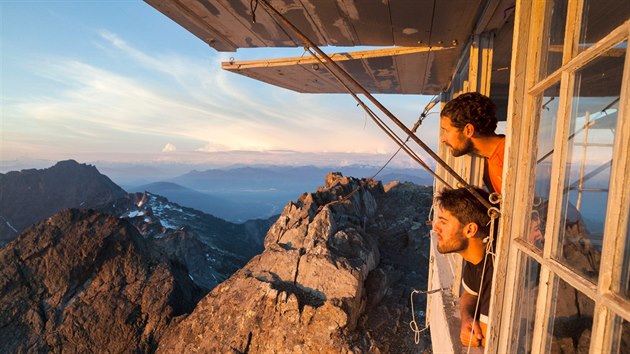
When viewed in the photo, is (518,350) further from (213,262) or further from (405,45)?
(213,262)

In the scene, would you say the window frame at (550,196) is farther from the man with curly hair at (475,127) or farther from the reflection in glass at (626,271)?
the man with curly hair at (475,127)

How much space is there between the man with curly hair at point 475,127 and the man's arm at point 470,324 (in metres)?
0.77

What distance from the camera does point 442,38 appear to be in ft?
10.2

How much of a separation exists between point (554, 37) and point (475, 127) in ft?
2.76

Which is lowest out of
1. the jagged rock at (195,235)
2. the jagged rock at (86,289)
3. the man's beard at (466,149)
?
the jagged rock at (195,235)

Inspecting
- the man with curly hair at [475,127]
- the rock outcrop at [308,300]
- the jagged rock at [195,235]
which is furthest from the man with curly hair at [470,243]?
the jagged rock at [195,235]

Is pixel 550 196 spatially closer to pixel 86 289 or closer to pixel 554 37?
pixel 554 37

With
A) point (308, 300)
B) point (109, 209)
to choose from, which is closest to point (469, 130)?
point (308, 300)

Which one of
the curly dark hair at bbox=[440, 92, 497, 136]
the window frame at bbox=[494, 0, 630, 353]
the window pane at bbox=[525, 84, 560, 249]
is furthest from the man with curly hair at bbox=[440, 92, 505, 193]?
the window pane at bbox=[525, 84, 560, 249]

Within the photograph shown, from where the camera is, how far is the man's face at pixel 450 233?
2.06 meters

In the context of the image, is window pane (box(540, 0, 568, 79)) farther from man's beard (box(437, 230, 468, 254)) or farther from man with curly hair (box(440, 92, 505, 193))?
man's beard (box(437, 230, 468, 254))

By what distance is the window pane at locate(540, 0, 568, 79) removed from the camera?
1.23 meters

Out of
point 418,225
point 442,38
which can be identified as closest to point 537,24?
point 442,38

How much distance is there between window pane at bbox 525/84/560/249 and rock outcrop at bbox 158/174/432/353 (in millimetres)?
7429
